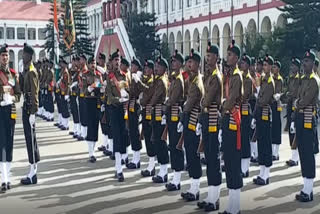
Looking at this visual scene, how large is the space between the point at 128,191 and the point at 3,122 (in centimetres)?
232

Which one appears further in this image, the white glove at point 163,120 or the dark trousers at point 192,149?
the white glove at point 163,120

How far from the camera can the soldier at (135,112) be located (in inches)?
396

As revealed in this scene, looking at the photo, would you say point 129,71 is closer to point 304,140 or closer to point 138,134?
point 138,134

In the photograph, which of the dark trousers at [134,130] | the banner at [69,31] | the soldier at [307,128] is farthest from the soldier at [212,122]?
the banner at [69,31]

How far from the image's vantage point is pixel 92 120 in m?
11.9

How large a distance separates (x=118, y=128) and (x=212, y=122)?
266 centimetres

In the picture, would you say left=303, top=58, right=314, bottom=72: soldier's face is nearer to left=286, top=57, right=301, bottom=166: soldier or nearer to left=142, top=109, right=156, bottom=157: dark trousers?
left=286, top=57, right=301, bottom=166: soldier

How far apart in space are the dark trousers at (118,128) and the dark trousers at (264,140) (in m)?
2.43

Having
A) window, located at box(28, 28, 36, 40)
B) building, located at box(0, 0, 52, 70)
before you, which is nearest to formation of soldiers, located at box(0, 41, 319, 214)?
building, located at box(0, 0, 52, 70)

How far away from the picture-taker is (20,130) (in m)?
17.5

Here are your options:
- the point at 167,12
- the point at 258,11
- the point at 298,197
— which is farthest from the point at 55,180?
the point at 167,12

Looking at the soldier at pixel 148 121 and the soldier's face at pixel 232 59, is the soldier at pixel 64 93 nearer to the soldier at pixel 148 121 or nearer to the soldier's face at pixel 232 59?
the soldier at pixel 148 121

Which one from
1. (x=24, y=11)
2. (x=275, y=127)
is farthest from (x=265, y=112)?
(x=24, y=11)

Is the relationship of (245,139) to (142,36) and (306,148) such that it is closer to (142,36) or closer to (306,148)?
(306,148)
